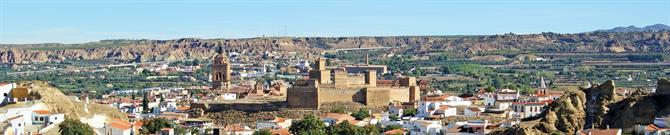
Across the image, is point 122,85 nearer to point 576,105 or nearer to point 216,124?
point 216,124

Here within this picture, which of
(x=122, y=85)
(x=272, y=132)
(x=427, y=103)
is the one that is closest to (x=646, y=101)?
(x=272, y=132)

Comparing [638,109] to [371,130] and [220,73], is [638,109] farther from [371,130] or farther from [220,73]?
[220,73]

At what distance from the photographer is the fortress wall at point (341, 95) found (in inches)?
3076

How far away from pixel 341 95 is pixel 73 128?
25290mm

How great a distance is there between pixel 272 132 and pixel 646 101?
1583 cm

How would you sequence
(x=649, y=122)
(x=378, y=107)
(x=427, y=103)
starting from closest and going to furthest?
(x=649, y=122)
(x=427, y=103)
(x=378, y=107)

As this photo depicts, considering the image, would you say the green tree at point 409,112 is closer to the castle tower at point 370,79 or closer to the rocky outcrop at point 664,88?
the castle tower at point 370,79

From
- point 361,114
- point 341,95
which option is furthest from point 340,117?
point 341,95

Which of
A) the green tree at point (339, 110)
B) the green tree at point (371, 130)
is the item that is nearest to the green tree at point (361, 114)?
the green tree at point (339, 110)

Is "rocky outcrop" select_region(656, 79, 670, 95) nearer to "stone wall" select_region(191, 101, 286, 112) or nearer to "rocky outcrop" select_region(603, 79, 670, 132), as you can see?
"rocky outcrop" select_region(603, 79, 670, 132)

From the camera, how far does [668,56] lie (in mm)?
175000

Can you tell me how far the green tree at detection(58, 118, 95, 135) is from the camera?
54.7m

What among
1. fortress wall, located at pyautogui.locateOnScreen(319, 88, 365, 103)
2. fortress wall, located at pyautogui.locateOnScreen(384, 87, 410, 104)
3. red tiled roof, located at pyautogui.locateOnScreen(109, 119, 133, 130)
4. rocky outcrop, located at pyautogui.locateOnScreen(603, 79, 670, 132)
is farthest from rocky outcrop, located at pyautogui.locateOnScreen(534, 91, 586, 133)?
fortress wall, located at pyautogui.locateOnScreen(384, 87, 410, 104)

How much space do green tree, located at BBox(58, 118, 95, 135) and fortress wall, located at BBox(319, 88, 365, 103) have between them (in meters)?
23.3
